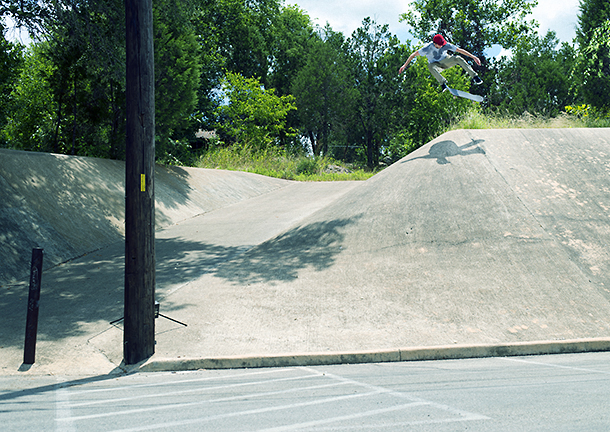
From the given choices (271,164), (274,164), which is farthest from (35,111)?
(274,164)

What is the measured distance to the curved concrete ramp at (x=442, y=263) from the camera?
594 cm

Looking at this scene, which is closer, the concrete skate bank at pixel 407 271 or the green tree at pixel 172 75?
the concrete skate bank at pixel 407 271

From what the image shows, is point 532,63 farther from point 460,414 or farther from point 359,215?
point 460,414

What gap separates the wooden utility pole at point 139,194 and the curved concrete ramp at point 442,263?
1.42 feet

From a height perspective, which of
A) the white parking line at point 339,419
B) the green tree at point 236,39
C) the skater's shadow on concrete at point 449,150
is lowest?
the white parking line at point 339,419

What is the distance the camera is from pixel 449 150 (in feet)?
35.2

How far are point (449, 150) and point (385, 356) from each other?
6799mm

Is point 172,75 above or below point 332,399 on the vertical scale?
above

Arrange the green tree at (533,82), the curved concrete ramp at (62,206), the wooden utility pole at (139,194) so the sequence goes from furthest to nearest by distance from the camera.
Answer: the green tree at (533,82)
the curved concrete ramp at (62,206)
the wooden utility pole at (139,194)

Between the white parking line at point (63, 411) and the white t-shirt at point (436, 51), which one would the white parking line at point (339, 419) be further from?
the white t-shirt at point (436, 51)

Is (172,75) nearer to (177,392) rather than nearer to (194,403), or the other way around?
(177,392)

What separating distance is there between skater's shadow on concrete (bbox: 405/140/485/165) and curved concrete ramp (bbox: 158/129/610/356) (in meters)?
0.05

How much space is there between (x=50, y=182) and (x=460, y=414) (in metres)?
11.0

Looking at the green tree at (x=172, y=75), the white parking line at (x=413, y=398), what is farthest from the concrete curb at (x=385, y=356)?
the green tree at (x=172, y=75)
